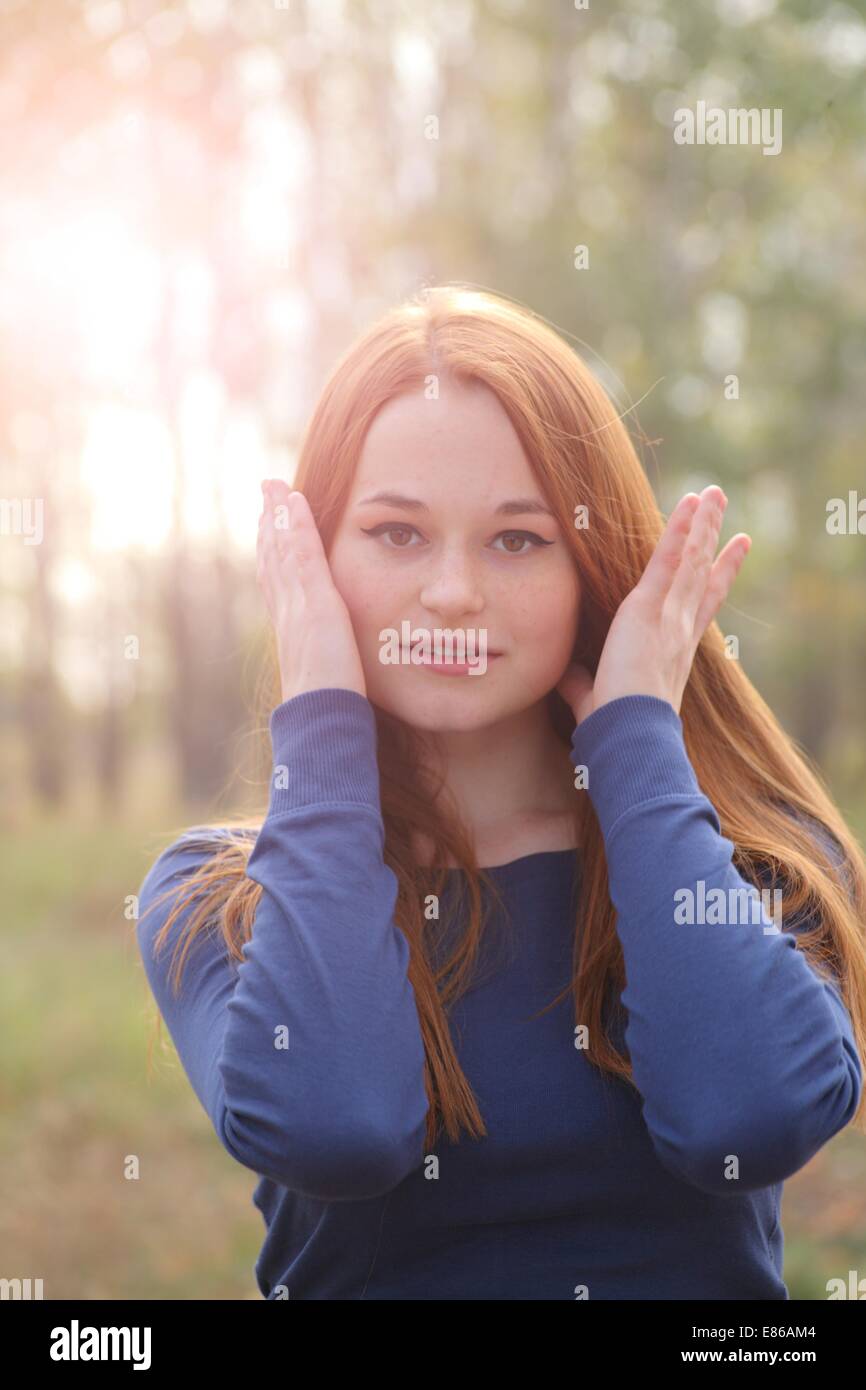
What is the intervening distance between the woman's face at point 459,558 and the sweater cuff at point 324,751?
4.0 inches

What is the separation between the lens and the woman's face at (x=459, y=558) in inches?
79.9

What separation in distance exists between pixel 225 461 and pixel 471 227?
41.9 feet

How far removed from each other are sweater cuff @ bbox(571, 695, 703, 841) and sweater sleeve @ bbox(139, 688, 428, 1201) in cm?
33

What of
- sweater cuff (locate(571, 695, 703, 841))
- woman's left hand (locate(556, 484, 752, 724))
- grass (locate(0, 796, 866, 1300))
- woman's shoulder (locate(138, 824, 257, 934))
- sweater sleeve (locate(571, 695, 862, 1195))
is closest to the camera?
sweater sleeve (locate(571, 695, 862, 1195))

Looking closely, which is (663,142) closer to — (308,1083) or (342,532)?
(342,532)

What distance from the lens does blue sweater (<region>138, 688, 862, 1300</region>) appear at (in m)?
1.75

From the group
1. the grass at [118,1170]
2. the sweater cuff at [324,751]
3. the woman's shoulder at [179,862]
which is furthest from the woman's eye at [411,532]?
the grass at [118,1170]

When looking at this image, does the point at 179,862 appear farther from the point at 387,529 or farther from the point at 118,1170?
the point at 118,1170

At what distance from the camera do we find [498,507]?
6.68 feet

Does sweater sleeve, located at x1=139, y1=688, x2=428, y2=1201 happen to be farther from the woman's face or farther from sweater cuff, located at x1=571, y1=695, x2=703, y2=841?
sweater cuff, located at x1=571, y1=695, x2=703, y2=841

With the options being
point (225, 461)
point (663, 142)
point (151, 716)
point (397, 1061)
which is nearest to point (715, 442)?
point (663, 142)

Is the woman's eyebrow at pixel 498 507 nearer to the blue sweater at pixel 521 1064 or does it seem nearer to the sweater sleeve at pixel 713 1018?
the blue sweater at pixel 521 1064

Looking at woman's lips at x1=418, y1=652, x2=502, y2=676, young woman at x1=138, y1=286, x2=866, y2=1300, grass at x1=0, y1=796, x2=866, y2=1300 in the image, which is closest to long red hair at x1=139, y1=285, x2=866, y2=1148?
young woman at x1=138, y1=286, x2=866, y2=1300
